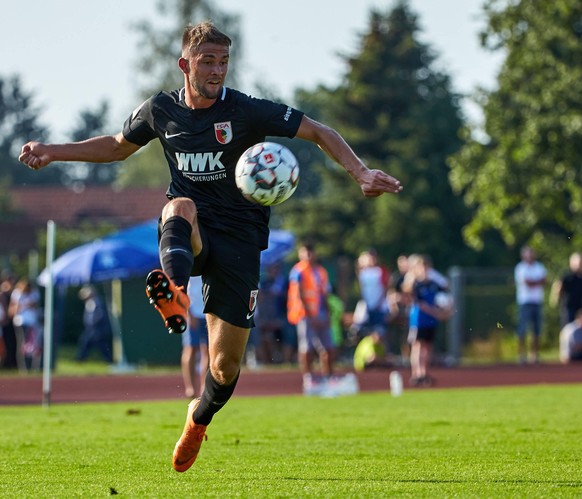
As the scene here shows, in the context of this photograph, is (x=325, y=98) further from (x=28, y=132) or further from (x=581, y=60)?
(x=28, y=132)

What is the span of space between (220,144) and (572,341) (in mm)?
19110

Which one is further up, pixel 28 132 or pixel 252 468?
pixel 28 132

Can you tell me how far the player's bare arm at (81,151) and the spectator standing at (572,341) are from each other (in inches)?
719

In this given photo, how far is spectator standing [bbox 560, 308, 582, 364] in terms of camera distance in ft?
84.6

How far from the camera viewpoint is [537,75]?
119ft

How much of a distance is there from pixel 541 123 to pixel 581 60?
6.62 ft

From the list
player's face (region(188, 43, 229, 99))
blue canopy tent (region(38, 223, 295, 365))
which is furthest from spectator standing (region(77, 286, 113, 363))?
player's face (region(188, 43, 229, 99))

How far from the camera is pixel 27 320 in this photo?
2741 centimetres

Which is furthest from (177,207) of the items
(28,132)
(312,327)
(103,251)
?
(28,132)

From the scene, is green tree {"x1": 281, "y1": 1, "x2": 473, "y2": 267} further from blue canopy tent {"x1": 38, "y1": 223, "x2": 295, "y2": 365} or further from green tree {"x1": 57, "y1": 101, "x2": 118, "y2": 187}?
green tree {"x1": 57, "y1": 101, "x2": 118, "y2": 187}

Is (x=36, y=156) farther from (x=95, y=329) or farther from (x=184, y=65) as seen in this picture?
(x=95, y=329)

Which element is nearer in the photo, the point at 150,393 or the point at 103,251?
the point at 150,393

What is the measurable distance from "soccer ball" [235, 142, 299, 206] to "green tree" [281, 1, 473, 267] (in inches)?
1845

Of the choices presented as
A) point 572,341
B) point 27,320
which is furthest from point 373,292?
point 27,320
